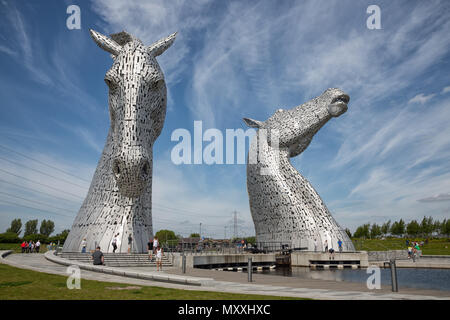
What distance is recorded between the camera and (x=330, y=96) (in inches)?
1067

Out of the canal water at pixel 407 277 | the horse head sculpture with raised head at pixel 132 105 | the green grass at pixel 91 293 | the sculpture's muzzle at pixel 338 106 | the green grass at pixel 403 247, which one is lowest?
the green grass at pixel 403 247

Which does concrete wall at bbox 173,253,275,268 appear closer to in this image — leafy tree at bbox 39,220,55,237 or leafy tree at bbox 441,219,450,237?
leafy tree at bbox 441,219,450,237

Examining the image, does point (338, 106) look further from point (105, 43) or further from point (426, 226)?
point (426, 226)

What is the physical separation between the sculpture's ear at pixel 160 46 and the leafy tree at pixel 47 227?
245 feet

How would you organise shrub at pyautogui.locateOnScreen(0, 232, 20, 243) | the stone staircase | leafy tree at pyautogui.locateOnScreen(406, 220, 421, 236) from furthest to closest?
1. leafy tree at pyautogui.locateOnScreen(406, 220, 421, 236)
2. shrub at pyautogui.locateOnScreen(0, 232, 20, 243)
3. the stone staircase

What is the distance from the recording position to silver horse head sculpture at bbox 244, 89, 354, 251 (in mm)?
23438

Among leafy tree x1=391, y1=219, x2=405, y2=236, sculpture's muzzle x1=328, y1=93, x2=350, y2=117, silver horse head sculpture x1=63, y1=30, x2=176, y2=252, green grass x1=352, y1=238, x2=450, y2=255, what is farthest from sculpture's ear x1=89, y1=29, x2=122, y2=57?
leafy tree x1=391, y1=219, x2=405, y2=236

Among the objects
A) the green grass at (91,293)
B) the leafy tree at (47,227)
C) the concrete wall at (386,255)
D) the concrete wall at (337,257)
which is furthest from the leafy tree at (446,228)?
the leafy tree at (47,227)

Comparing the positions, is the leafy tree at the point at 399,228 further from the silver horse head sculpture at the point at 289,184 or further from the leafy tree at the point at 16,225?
the leafy tree at the point at 16,225

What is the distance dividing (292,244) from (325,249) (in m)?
2.51

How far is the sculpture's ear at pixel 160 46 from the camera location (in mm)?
20797

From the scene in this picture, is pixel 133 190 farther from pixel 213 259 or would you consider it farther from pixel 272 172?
pixel 272 172

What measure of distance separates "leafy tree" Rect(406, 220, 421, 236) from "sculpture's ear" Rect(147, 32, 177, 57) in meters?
60.1
